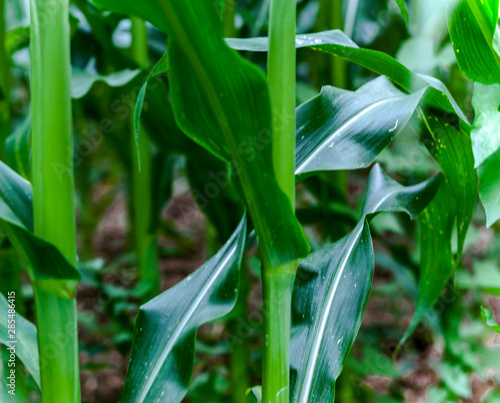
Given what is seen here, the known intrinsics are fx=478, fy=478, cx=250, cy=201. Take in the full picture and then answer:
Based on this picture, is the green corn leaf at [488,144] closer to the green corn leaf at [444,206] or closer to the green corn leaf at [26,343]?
the green corn leaf at [444,206]

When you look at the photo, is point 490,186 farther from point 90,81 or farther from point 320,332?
point 90,81

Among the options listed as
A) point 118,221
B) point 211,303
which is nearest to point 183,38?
point 211,303

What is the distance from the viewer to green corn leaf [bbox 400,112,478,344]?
497 mm

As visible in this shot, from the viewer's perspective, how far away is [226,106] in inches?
13.4

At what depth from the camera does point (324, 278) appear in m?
0.46

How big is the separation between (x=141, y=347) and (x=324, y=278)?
0.59 feet

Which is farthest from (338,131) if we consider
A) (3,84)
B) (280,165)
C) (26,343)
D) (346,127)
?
(3,84)

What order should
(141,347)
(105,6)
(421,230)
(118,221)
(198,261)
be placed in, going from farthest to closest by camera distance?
(118,221)
(198,261)
(421,230)
(141,347)
(105,6)

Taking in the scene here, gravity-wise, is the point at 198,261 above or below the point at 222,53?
below

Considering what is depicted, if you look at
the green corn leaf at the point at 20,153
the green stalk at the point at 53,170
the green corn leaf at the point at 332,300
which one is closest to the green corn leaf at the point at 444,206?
the green corn leaf at the point at 332,300

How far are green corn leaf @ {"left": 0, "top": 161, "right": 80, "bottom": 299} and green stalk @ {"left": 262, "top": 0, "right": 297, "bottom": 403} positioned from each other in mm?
163

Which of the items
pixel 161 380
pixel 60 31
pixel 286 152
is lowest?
pixel 161 380

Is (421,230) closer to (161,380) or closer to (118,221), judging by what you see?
(161,380)

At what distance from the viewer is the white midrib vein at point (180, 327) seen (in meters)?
0.40
